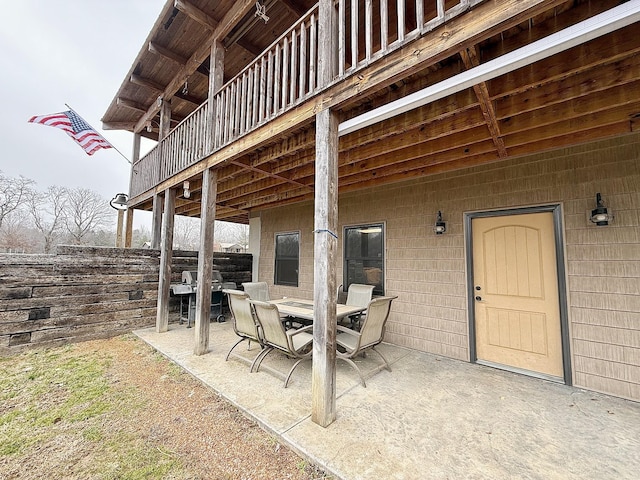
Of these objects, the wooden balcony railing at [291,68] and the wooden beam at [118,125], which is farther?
the wooden beam at [118,125]

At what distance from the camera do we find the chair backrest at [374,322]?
2.96 m

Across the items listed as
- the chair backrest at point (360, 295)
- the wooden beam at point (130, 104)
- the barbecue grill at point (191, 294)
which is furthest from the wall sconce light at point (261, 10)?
the wooden beam at point (130, 104)

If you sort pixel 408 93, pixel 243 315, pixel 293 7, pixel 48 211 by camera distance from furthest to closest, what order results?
pixel 48 211 → pixel 293 7 → pixel 243 315 → pixel 408 93

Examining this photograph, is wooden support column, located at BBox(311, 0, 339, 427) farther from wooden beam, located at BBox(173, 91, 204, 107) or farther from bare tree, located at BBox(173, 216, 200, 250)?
bare tree, located at BBox(173, 216, 200, 250)

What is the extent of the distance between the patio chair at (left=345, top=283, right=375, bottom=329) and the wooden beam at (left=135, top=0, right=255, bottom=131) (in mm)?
4460

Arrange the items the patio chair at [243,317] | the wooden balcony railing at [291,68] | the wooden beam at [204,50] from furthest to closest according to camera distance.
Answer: the wooden beam at [204,50] → the patio chair at [243,317] → the wooden balcony railing at [291,68]

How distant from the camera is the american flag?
561cm

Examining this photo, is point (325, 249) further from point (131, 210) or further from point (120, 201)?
point (120, 201)

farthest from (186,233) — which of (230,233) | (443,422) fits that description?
(443,422)

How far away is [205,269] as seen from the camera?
398cm

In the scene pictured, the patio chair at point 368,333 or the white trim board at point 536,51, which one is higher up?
the white trim board at point 536,51

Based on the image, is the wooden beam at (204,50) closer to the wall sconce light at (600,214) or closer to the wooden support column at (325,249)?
the wooden support column at (325,249)

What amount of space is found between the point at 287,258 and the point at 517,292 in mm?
4652

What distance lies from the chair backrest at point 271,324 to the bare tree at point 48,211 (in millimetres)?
19130
